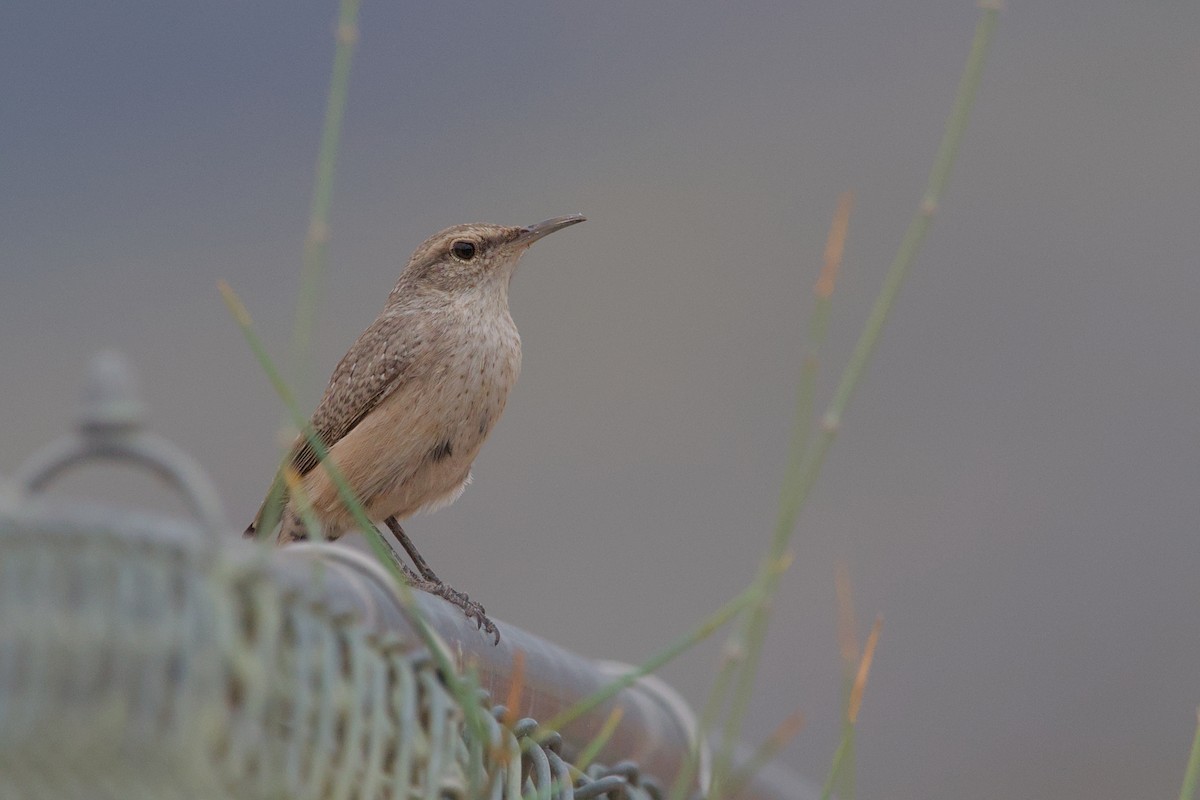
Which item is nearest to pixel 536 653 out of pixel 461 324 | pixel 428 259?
pixel 461 324

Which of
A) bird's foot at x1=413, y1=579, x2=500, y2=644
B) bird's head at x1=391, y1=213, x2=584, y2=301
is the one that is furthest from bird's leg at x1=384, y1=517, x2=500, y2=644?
bird's head at x1=391, y1=213, x2=584, y2=301

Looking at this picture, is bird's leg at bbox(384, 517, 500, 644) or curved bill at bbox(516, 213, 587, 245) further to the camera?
curved bill at bbox(516, 213, 587, 245)

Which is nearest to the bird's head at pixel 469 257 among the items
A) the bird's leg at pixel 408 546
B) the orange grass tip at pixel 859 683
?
the bird's leg at pixel 408 546

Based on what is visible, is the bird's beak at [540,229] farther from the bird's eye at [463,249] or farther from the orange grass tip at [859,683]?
the orange grass tip at [859,683]

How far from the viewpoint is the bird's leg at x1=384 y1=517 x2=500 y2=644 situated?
310 centimetres

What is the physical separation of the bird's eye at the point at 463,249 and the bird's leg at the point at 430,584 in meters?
0.97

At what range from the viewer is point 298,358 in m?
1.46

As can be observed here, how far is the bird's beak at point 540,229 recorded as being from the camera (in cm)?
490

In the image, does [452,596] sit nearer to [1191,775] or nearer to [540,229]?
[540,229]

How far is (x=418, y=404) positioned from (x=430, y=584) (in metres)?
0.57

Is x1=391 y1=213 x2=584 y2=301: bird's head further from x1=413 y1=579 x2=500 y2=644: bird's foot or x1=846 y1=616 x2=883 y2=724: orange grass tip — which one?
x1=846 y1=616 x2=883 y2=724: orange grass tip

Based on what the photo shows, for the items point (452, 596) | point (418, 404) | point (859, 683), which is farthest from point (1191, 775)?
point (418, 404)

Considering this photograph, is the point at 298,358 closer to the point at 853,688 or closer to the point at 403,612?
the point at 403,612

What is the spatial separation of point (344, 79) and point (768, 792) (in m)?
2.17
